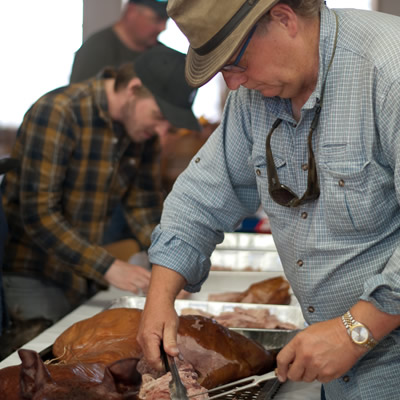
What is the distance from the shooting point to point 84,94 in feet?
8.91

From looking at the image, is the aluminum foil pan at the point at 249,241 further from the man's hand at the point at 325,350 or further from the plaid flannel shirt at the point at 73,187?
the man's hand at the point at 325,350

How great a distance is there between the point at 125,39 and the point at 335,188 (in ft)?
10.1

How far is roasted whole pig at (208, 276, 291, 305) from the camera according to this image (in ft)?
7.42

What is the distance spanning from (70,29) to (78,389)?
536cm

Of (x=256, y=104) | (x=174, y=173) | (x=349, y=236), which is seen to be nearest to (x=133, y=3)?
(x=174, y=173)

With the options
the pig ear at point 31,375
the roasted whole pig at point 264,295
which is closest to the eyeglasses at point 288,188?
the pig ear at point 31,375

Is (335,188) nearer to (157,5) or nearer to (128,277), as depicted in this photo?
(128,277)

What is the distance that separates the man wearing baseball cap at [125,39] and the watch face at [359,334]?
3.01 meters

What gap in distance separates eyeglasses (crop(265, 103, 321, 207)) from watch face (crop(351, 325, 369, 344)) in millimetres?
289

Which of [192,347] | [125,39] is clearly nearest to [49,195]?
[192,347]

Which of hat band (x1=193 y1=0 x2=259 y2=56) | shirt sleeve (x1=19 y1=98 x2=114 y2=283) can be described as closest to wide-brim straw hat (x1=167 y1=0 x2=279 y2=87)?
hat band (x1=193 y1=0 x2=259 y2=56)

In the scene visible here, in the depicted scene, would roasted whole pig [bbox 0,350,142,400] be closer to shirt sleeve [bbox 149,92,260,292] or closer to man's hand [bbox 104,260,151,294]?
shirt sleeve [bbox 149,92,260,292]

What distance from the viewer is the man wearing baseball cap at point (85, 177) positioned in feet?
8.36

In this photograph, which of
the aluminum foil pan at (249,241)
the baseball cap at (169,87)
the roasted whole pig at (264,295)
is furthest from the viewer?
the aluminum foil pan at (249,241)
